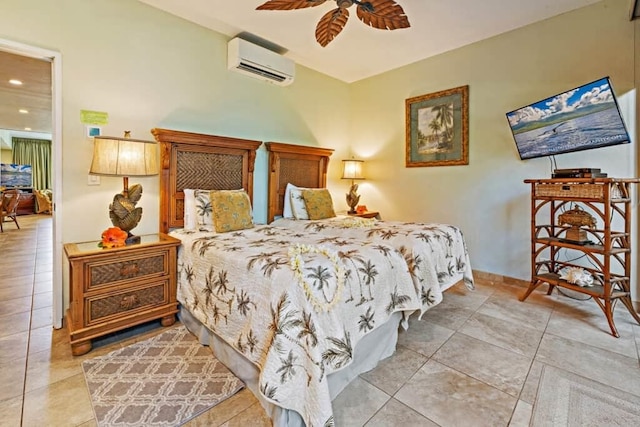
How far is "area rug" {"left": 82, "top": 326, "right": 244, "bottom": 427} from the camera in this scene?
1.47 metres

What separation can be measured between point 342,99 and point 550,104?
2.79 m

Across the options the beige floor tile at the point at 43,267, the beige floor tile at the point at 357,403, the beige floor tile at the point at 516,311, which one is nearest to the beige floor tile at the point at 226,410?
the beige floor tile at the point at 357,403

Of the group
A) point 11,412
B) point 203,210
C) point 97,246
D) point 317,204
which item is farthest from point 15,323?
point 317,204

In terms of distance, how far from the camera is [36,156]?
33.9ft

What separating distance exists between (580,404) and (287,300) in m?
1.60

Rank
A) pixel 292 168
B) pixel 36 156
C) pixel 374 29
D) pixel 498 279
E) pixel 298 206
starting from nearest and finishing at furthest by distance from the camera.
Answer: pixel 374 29 → pixel 498 279 → pixel 298 206 → pixel 292 168 → pixel 36 156

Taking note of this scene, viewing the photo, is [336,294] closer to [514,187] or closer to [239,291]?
[239,291]

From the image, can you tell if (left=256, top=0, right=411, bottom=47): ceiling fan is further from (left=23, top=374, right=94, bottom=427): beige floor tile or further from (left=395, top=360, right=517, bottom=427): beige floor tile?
(left=23, top=374, right=94, bottom=427): beige floor tile

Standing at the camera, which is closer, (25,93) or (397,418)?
(397,418)

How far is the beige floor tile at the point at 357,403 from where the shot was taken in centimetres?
144

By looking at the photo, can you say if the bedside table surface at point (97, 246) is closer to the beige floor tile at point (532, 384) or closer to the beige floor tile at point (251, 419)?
the beige floor tile at point (251, 419)

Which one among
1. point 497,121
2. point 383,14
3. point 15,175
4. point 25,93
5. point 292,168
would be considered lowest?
point 292,168

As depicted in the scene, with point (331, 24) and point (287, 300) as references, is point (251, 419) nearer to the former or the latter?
point (287, 300)

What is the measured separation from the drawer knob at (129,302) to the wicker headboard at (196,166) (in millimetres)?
790
